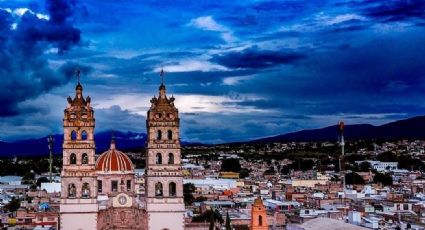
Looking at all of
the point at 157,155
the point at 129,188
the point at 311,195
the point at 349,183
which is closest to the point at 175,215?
the point at 157,155

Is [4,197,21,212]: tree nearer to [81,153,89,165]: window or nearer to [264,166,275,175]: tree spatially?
[81,153,89,165]: window

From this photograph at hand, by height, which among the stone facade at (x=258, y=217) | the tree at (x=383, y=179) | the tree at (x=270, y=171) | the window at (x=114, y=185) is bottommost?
the stone facade at (x=258, y=217)

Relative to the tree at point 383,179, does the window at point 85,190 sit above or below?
below

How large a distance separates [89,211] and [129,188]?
23.9 feet

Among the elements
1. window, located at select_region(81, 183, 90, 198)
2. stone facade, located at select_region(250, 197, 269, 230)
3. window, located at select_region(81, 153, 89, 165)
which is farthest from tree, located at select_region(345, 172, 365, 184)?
window, located at select_region(81, 153, 89, 165)

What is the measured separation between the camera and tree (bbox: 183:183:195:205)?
104 meters

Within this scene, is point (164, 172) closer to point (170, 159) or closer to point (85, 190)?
point (170, 159)

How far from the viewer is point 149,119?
51.3 metres

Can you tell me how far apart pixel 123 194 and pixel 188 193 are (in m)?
59.5

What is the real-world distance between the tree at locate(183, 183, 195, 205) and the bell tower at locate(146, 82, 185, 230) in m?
49.8

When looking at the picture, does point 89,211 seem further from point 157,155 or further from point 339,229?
point 339,229

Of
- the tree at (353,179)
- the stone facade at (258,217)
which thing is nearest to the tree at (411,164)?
the tree at (353,179)

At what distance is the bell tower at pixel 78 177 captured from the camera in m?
50.8

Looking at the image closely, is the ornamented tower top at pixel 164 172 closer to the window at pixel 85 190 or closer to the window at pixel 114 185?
the window at pixel 85 190
